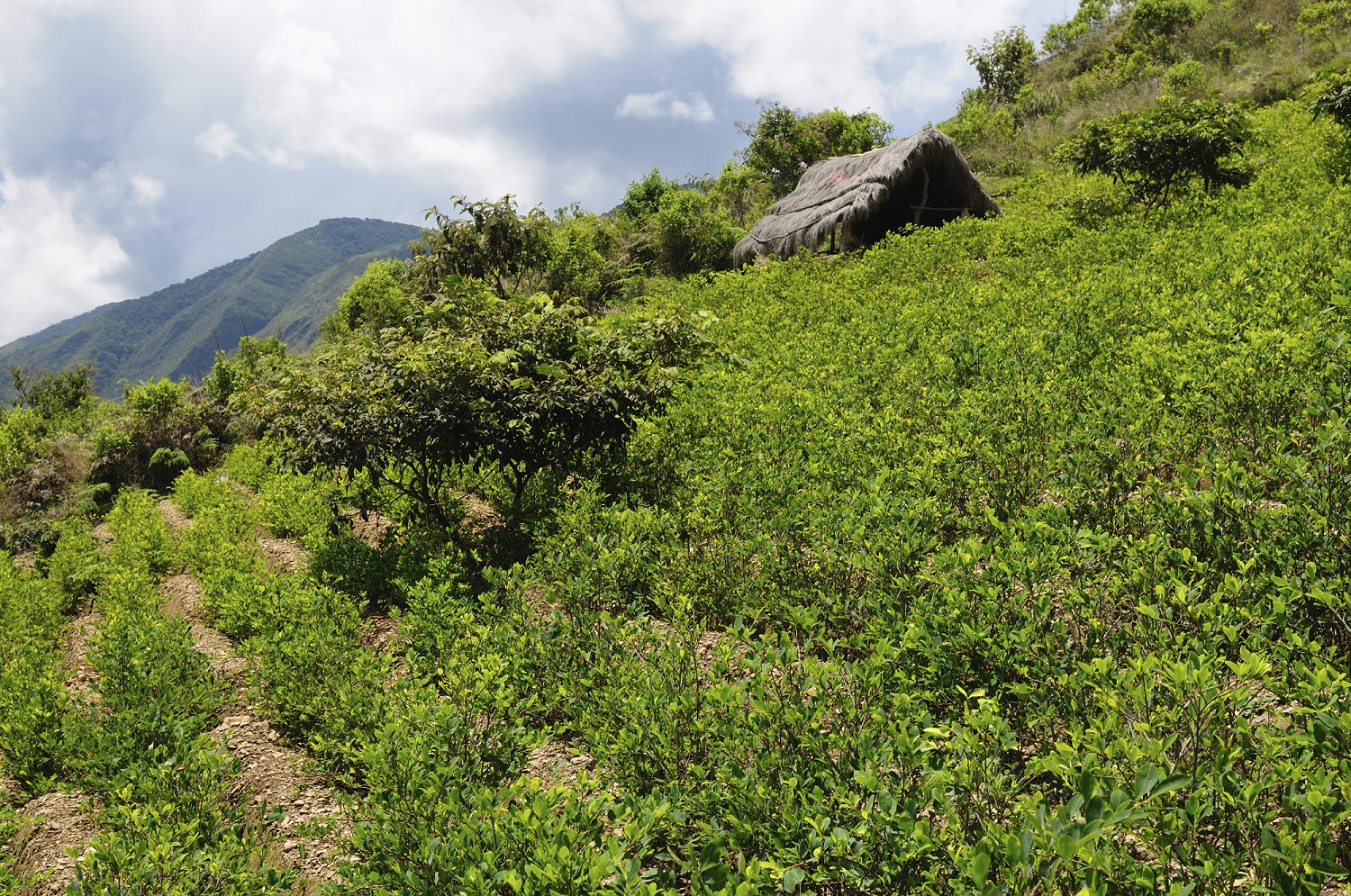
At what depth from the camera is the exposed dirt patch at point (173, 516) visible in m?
11.4

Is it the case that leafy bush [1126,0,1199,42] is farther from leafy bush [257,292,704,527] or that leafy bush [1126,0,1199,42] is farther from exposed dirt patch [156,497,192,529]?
exposed dirt patch [156,497,192,529]

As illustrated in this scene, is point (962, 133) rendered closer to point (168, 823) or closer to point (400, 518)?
point (400, 518)

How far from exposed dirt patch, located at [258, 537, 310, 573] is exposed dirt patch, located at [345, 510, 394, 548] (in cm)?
57

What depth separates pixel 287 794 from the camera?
12.1 feet

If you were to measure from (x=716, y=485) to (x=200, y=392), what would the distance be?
64.1 ft

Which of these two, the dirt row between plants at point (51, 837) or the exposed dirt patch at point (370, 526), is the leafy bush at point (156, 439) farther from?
the dirt row between plants at point (51, 837)

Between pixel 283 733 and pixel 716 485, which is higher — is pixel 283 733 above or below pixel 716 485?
below

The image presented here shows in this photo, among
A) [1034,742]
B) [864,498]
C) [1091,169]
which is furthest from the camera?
[1091,169]

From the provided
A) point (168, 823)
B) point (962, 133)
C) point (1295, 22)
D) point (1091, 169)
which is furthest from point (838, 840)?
point (1295, 22)

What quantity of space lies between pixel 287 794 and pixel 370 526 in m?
4.65

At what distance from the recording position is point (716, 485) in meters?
5.21

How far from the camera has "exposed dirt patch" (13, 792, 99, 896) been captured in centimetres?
338

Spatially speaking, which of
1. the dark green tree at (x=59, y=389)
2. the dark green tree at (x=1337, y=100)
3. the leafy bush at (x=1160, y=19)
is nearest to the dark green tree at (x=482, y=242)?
the dark green tree at (x=1337, y=100)

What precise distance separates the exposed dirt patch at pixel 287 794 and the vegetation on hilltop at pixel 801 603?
0.35ft
